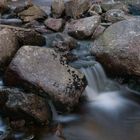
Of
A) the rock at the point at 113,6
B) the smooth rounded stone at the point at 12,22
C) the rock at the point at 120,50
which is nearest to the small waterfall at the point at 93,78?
the rock at the point at 120,50

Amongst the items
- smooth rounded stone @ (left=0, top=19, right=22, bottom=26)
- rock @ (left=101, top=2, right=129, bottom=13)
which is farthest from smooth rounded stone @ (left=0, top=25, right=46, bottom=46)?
rock @ (left=101, top=2, right=129, bottom=13)

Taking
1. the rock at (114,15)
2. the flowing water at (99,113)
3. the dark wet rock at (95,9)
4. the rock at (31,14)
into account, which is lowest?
the flowing water at (99,113)

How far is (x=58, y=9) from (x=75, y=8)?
466 millimetres

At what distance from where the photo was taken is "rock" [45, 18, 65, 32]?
8965 mm

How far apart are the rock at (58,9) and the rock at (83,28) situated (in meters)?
1.12

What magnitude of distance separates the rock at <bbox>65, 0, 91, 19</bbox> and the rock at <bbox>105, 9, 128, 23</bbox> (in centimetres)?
73

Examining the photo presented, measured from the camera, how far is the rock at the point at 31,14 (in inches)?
380

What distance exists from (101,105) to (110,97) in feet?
1.05

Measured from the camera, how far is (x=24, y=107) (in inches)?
218

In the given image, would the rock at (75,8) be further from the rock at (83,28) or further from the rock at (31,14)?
the rock at (83,28)

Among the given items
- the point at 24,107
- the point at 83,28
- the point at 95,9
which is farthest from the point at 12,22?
the point at 24,107

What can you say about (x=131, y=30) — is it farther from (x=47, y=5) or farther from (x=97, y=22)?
(x=47, y=5)

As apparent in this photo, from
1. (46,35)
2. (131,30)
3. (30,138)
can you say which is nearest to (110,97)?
(131,30)

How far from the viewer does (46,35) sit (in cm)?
851
